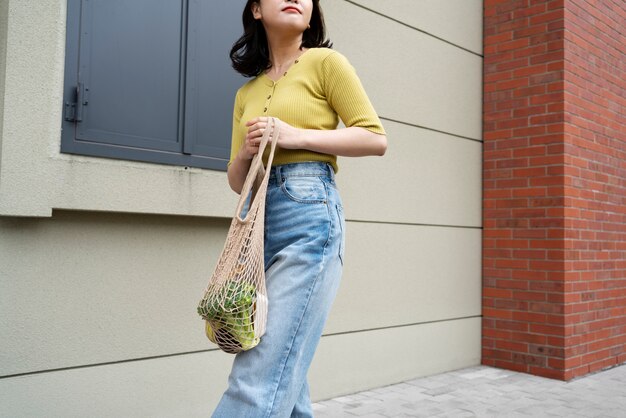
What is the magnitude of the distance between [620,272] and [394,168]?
2.69 m

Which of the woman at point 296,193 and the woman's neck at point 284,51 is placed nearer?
the woman at point 296,193

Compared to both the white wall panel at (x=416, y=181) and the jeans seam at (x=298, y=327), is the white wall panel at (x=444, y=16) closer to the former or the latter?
the white wall panel at (x=416, y=181)

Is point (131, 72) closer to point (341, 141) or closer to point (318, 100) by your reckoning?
point (318, 100)

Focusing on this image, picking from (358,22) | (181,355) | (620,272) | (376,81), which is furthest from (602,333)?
(181,355)

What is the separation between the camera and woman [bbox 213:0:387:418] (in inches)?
72.6

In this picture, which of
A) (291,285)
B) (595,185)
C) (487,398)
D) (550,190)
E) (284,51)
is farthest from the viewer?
→ (595,185)

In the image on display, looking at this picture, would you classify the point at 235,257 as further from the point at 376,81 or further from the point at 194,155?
the point at 376,81

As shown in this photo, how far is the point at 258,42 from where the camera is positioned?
2.30m

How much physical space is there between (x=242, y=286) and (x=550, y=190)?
4.00m

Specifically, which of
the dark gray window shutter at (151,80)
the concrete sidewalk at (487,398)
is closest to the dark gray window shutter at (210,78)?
the dark gray window shutter at (151,80)

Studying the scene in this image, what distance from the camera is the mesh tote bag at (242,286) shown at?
176 centimetres

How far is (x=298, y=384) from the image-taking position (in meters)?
1.91

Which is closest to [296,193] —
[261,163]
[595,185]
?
[261,163]

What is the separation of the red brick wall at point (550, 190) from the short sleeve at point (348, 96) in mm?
3567
